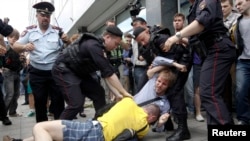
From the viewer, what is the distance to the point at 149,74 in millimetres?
3453

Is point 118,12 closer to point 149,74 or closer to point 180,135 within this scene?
point 149,74

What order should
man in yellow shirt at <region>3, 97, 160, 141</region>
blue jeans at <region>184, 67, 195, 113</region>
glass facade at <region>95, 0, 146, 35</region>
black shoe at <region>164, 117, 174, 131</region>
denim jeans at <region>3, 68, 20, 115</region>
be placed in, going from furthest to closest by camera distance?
glass facade at <region>95, 0, 146, 35</region> → denim jeans at <region>3, 68, 20, 115</region> → blue jeans at <region>184, 67, 195, 113</region> → black shoe at <region>164, 117, 174, 131</region> → man in yellow shirt at <region>3, 97, 160, 141</region>

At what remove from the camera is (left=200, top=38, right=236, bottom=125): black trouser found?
2.54 m

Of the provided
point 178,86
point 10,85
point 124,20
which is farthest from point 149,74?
point 124,20

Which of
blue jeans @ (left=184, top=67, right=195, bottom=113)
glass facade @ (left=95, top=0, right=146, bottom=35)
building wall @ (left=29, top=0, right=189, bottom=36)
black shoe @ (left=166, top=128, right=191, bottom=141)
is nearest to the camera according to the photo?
black shoe @ (left=166, top=128, right=191, bottom=141)

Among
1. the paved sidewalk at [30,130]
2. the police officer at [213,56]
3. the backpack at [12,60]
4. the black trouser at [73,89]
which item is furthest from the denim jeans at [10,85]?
the police officer at [213,56]

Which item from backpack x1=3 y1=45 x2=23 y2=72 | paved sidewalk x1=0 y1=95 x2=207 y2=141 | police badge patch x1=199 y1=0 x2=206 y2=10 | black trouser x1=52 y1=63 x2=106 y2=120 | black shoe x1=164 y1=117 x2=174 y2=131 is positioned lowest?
paved sidewalk x1=0 y1=95 x2=207 y2=141

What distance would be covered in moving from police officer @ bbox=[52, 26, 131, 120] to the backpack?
10.2 ft

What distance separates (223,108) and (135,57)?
3152 mm

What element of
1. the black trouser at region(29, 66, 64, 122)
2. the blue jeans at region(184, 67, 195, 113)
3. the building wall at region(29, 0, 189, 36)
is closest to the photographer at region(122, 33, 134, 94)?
the building wall at region(29, 0, 189, 36)

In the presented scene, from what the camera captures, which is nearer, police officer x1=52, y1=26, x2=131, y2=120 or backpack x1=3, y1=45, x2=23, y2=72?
police officer x1=52, y1=26, x2=131, y2=120

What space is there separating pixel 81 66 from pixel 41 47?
1098mm

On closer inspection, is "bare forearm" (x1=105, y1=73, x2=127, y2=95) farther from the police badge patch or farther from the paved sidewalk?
the police badge patch

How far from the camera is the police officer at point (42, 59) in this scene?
3.94 meters
